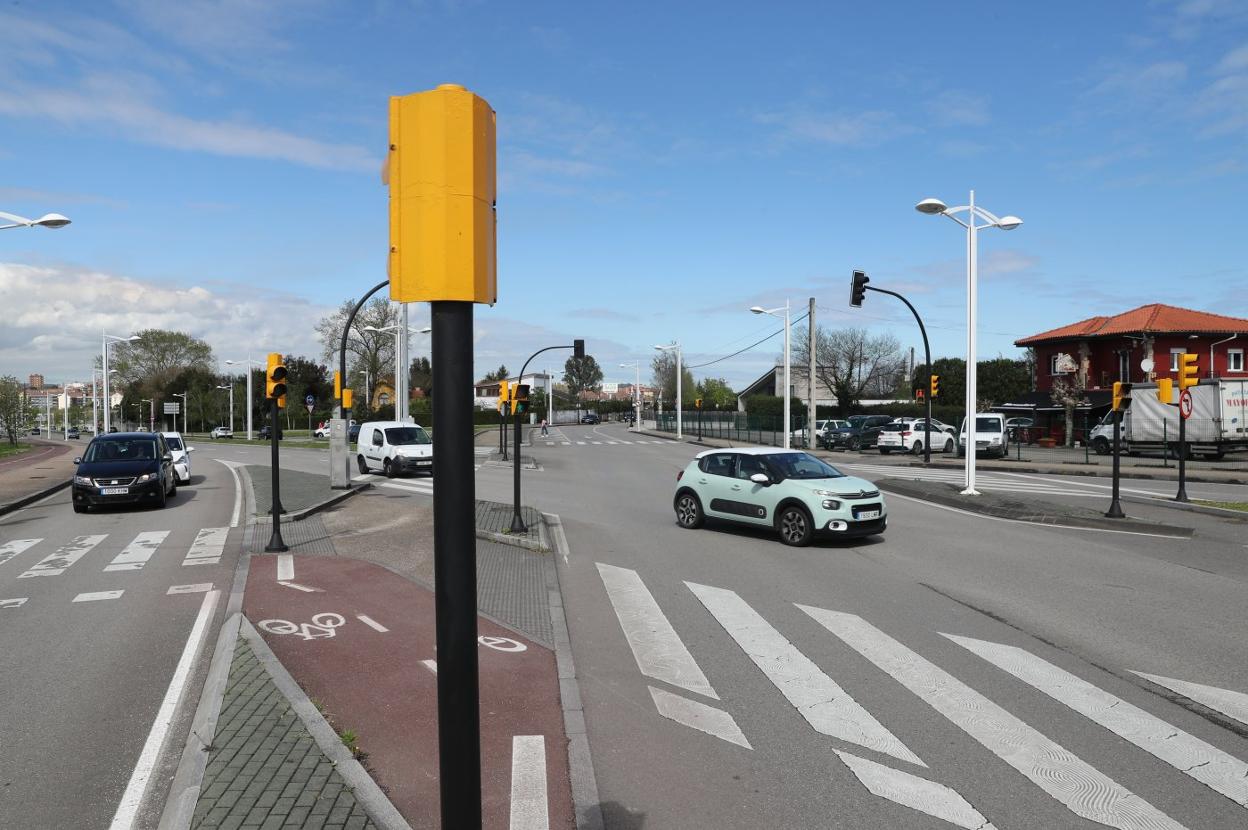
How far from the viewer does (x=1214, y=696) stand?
634 centimetres

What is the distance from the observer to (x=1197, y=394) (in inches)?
1373

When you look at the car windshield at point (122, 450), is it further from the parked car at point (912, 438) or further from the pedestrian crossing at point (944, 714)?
the parked car at point (912, 438)

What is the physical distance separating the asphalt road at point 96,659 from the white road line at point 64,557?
3cm

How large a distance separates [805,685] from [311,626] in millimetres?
4667

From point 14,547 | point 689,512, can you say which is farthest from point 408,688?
point 14,547

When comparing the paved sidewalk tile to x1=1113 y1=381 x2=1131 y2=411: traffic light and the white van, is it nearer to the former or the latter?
x1=1113 y1=381 x2=1131 y2=411: traffic light

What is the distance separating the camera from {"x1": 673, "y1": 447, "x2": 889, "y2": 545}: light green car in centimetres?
1340

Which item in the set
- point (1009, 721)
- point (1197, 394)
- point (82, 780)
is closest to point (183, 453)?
point (82, 780)

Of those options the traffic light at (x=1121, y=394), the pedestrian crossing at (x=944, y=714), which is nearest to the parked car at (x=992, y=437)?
the traffic light at (x=1121, y=394)

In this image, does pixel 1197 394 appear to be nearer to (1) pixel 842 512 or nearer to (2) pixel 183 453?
(1) pixel 842 512

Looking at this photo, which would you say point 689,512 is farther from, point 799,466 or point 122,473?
point 122,473

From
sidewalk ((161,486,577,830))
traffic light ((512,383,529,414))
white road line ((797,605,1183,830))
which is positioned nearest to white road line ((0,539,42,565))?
sidewalk ((161,486,577,830))

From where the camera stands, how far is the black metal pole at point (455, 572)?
2.60 metres

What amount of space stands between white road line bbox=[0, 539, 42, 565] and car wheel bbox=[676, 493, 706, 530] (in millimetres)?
10395
